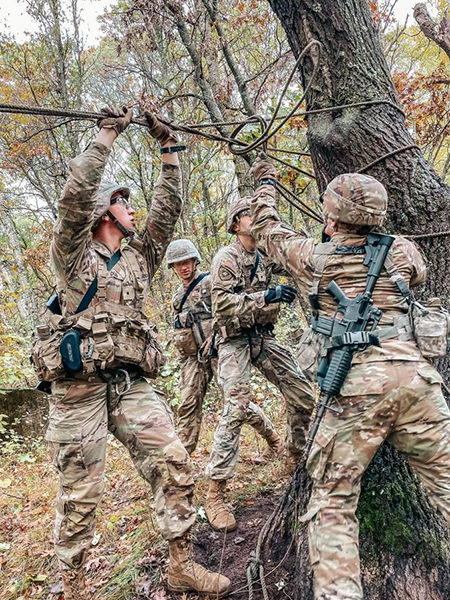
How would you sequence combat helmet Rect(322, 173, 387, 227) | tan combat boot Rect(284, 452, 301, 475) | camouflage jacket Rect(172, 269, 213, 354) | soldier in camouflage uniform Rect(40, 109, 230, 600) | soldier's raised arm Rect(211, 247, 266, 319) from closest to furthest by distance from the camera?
combat helmet Rect(322, 173, 387, 227) < soldier in camouflage uniform Rect(40, 109, 230, 600) < soldier's raised arm Rect(211, 247, 266, 319) < tan combat boot Rect(284, 452, 301, 475) < camouflage jacket Rect(172, 269, 213, 354)

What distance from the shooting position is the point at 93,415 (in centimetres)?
287

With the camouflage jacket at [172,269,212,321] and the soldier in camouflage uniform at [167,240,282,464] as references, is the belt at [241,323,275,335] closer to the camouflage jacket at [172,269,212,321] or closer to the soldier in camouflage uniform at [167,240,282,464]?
the soldier in camouflage uniform at [167,240,282,464]

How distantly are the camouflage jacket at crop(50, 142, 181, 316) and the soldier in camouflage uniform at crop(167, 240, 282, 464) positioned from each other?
1856 millimetres

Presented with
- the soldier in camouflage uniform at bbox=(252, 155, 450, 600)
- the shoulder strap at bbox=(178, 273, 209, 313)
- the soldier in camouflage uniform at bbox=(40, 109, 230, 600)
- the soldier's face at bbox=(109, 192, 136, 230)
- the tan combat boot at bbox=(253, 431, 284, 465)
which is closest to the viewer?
the soldier in camouflage uniform at bbox=(252, 155, 450, 600)

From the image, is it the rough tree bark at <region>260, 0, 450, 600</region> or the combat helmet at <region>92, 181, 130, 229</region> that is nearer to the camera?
the rough tree bark at <region>260, 0, 450, 600</region>

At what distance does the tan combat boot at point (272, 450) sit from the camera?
4766 mm

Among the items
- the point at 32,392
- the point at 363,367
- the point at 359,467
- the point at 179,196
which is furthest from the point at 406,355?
the point at 32,392

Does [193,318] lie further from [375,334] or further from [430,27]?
[430,27]

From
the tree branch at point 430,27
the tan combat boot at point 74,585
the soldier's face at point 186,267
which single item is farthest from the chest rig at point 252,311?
the tree branch at point 430,27

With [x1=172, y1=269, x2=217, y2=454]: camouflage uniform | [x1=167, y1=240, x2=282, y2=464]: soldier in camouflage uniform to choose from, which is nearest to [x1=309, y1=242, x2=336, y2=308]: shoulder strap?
[x1=167, y1=240, x2=282, y2=464]: soldier in camouflage uniform

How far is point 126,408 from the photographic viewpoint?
296 centimetres

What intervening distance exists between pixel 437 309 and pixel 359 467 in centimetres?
96

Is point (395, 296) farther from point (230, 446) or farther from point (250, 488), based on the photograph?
point (250, 488)

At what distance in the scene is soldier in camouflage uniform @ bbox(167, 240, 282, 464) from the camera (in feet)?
16.5
